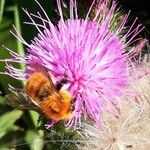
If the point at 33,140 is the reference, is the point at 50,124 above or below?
above

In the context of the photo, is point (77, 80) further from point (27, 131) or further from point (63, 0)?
point (27, 131)

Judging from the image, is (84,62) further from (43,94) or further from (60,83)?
(43,94)

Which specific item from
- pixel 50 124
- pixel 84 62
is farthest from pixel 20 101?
pixel 84 62

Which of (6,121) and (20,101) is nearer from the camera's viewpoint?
(20,101)

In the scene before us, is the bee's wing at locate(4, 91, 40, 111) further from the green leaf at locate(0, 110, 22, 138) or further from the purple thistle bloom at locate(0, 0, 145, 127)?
the green leaf at locate(0, 110, 22, 138)

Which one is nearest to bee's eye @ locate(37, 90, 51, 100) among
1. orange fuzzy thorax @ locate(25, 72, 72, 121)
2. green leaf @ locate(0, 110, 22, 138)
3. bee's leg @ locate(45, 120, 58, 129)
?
orange fuzzy thorax @ locate(25, 72, 72, 121)

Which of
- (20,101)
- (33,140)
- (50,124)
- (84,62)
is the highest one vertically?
(84,62)

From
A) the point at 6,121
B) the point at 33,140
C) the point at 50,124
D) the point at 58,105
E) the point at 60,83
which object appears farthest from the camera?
the point at 6,121

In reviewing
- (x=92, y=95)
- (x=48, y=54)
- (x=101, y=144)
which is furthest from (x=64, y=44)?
(x=101, y=144)
